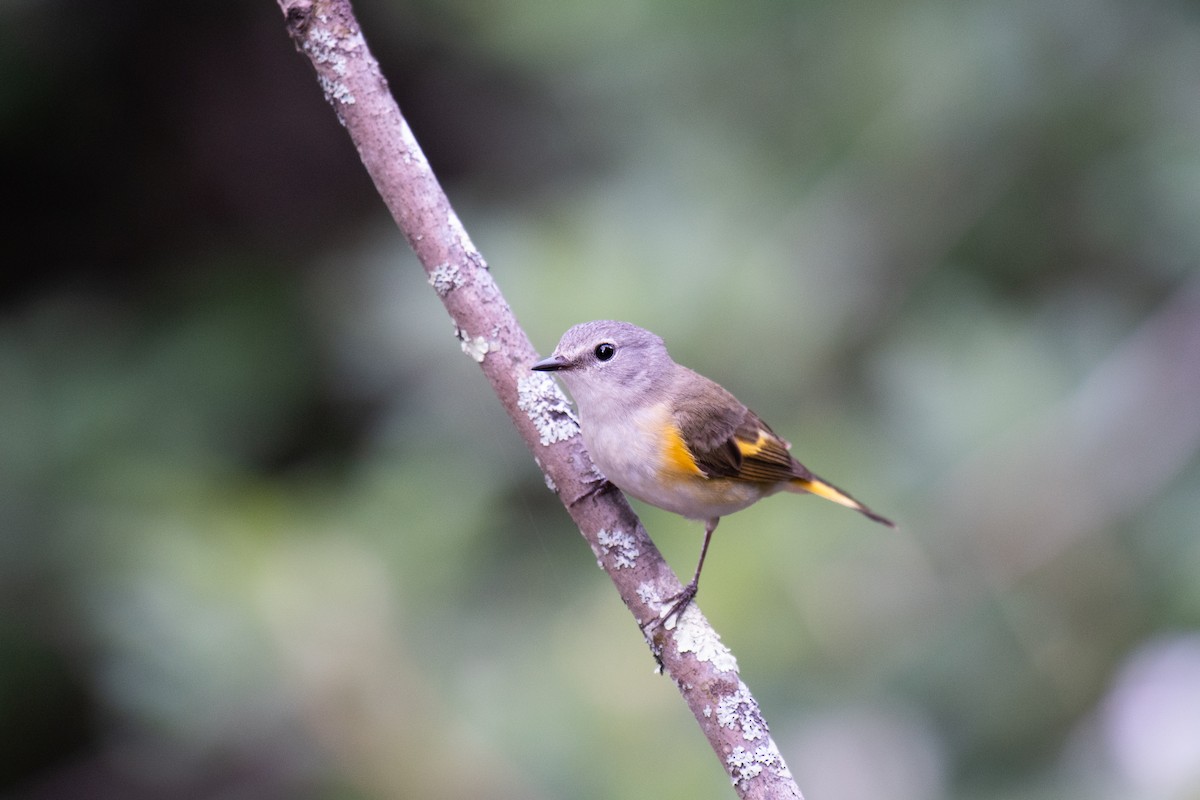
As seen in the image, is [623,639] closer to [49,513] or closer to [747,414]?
[747,414]

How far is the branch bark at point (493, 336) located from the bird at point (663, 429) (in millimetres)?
193

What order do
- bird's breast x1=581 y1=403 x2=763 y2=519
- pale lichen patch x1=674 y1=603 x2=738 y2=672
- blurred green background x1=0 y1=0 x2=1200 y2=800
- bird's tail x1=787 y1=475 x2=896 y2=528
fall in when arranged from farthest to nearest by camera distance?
1. bird's tail x1=787 y1=475 x2=896 y2=528
2. blurred green background x1=0 y1=0 x2=1200 y2=800
3. bird's breast x1=581 y1=403 x2=763 y2=519
4. pale lichen patch x1=674 y1=603 x2=738 y2=672

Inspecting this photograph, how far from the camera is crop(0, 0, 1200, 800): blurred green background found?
295cm

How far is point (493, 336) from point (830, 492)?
142 cm

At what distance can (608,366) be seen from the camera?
2.65 meters

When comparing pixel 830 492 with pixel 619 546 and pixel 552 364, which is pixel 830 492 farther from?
pixel 619 546

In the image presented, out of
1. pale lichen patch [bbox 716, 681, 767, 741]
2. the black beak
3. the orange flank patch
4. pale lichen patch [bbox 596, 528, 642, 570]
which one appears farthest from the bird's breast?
pale lichen patch [bbox 716, 681, 767, 741]

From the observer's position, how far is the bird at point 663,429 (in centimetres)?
244

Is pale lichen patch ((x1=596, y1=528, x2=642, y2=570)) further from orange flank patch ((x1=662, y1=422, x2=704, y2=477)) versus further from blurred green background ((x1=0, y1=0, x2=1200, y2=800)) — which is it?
blurred green background ((x1=0, y1=0, x2=1200, y2=800))

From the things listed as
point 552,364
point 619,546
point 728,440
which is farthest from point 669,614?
point 728,440

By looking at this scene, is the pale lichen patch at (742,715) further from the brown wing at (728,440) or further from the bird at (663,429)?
the brown wing at (728,440)

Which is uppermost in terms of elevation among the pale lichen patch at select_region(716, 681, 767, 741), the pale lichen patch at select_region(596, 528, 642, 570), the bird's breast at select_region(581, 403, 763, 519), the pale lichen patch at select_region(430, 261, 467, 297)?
the pale lichen patch at select_region(430, 261, 467, 297)

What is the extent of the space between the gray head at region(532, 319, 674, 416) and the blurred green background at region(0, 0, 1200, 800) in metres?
0.53

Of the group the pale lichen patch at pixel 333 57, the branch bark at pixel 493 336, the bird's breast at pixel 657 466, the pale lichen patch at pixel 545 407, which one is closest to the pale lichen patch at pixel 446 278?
the branch bark at pixel 493 336
